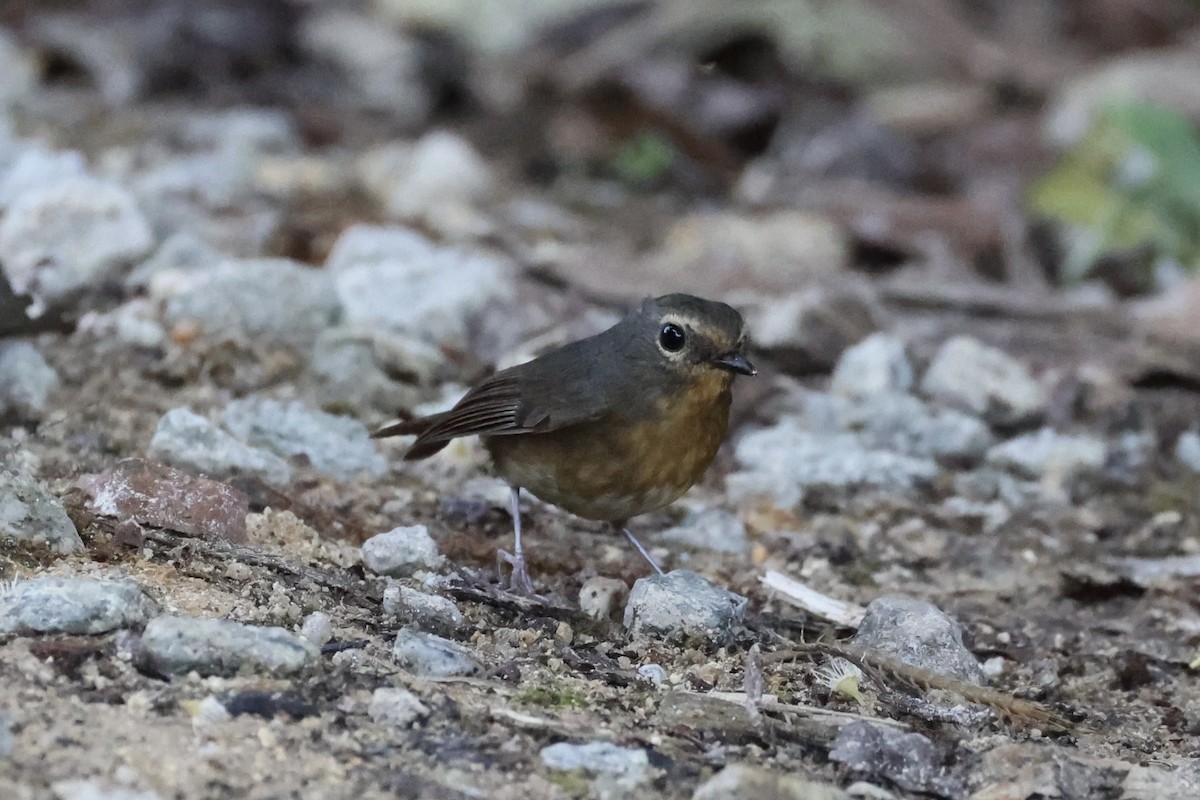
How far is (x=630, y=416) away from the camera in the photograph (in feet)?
14.2

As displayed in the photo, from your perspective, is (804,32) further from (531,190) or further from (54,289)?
(54,289)

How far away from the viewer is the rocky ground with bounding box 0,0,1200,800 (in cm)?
301

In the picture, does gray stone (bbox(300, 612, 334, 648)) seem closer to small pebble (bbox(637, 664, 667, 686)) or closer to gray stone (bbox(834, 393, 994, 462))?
small pebble (bbox(637, 664, 667, 686))

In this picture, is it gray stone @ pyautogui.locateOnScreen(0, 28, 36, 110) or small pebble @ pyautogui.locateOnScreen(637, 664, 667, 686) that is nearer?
small pebble @ pyautogui.locateOnScreen(637, 664, 667, 686)

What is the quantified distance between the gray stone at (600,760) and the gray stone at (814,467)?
2.25 meters

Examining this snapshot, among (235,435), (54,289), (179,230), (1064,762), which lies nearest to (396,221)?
(179,230)

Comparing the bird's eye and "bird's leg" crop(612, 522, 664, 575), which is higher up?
the bird's eye

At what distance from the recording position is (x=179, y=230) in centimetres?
633

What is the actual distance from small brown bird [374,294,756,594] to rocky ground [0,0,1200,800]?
22cm

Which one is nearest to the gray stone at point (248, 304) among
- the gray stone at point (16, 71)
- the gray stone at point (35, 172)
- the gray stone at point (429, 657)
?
the gray stone at point (35, 172)

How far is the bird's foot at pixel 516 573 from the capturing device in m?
3.90

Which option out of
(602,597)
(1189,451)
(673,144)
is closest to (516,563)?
(602,597)

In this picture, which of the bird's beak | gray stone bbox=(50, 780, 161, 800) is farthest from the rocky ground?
the bird's beak

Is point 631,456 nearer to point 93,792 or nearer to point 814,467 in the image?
point 814,467
